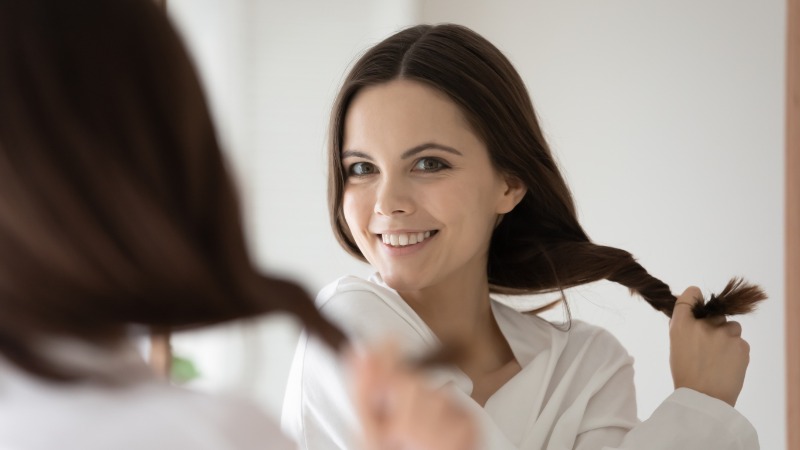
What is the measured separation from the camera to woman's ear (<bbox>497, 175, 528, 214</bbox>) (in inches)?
55.1

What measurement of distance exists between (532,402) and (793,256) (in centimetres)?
41

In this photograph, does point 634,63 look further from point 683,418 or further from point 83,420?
point 83,420

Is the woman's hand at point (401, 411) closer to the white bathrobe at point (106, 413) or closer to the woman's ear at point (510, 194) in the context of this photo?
the white bathrobe at point (106, 413)

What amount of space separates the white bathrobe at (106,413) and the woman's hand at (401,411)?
0.12 metres

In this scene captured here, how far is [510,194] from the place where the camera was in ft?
4.61

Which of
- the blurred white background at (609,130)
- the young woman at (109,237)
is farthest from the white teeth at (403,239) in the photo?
the blurred white background at (609,130)

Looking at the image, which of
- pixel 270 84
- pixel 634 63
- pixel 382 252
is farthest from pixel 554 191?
pixel 270 84

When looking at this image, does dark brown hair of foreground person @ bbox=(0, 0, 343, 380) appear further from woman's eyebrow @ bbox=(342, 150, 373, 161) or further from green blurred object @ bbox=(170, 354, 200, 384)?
green blurred object @ bbox=(170, 354, 200, 384)

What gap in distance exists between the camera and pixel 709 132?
235 centimetres

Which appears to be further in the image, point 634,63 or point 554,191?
point 634,63

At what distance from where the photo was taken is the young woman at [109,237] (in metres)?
0.59

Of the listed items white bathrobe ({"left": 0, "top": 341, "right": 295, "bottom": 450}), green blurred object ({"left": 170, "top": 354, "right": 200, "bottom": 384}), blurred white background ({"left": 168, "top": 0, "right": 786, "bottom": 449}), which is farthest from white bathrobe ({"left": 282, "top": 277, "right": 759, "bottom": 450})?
green blurred object ({"left": 170, "top": 354, "right": 200, "bottom": 384})

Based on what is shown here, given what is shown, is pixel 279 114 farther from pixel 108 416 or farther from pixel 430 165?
pixel 108 416

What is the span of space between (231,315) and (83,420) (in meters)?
0.11
